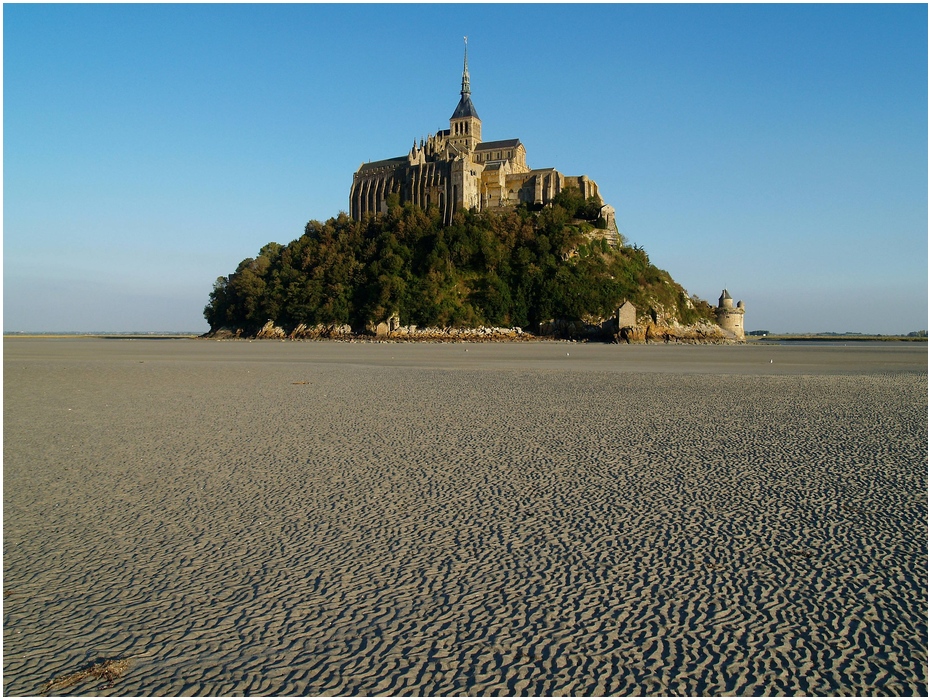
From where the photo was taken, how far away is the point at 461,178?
74750 millimetres

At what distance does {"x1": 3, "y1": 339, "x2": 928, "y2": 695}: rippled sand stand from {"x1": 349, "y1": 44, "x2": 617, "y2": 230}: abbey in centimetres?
6930

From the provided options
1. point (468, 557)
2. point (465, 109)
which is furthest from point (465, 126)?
point (468, 557)

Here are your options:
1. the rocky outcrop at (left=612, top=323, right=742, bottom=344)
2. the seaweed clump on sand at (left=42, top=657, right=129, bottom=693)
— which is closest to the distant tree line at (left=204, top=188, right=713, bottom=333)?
the rocky outcrop at (left=612, top=323, right=742, bottom=344)

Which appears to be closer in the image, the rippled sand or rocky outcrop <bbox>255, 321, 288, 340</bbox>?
the rippled sand

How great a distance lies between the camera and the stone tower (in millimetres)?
74438

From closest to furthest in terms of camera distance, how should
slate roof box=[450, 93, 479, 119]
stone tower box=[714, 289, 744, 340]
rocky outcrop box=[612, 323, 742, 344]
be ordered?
1. rocky outcrop box=[612, 323, 742, 344]
2. stone tower box=[714, 289, 744, 340]
3. slate roof box=[450, 93, 479, 119]

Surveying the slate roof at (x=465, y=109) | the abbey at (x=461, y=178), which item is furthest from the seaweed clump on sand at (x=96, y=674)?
the slate roof at (x=465, y=109)

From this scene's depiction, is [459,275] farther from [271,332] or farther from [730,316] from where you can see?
[730,316]

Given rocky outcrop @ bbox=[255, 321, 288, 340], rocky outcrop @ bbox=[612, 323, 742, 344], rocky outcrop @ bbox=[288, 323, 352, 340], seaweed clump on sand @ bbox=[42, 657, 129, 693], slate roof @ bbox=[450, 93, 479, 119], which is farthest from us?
slate roof @ bbox=[450, 93, 479, 119]

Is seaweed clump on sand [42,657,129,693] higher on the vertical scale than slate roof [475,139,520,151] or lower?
lower

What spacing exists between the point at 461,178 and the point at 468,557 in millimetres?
73408

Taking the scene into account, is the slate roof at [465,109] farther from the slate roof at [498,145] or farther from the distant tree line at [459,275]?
the distant tree line at [459,275]

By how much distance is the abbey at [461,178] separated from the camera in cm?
7594

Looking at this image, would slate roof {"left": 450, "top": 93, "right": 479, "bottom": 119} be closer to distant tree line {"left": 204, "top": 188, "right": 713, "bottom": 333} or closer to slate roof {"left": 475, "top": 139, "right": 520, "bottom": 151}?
slate roof {"left": 475, "top": 139, "right": 520, "bottom": 151}
